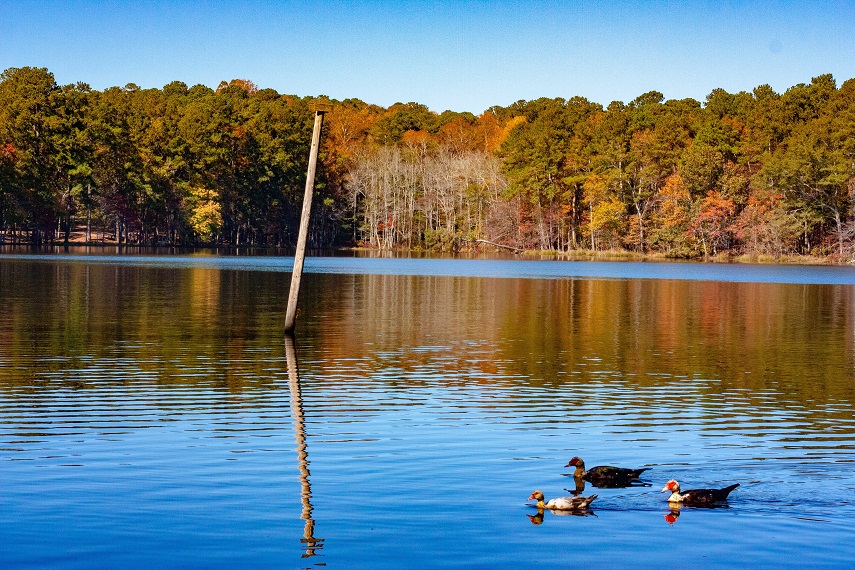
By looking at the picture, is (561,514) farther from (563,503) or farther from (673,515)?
(673,515)

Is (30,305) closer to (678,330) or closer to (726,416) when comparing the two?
(678,330)

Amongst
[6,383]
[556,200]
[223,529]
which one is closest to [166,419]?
[6,383]

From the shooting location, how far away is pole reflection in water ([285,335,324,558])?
34.1 ft

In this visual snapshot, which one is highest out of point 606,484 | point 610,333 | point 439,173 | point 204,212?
point 439,173

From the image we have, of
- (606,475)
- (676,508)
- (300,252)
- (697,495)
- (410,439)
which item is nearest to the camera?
(676,508)

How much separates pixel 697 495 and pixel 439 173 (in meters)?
125

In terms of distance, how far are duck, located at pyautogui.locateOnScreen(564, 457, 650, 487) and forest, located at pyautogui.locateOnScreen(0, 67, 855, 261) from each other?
8570cm

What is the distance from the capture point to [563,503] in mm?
11539

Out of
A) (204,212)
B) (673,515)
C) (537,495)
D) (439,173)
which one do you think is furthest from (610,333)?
(439,173)

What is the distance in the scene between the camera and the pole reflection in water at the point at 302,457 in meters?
10.4

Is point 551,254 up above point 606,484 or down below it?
above

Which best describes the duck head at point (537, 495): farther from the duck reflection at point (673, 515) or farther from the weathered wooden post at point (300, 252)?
the weathered wooden post at point (300, 252)

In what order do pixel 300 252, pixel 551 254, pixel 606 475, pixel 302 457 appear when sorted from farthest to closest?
pixel 551 254 < pixel 300 252 < pixel 302 457 < pixel 606 475

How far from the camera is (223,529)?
35.1 feet
